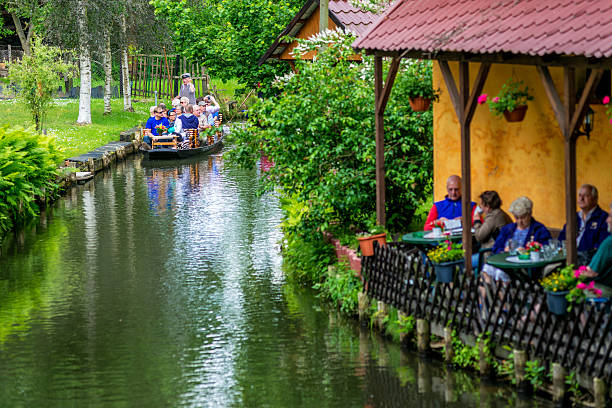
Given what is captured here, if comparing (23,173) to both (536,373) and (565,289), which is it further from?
(565,289)

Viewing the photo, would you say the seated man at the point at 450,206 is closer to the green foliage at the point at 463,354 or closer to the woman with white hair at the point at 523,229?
the woman with white hair at the point at 523,229

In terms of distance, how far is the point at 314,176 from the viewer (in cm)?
1545

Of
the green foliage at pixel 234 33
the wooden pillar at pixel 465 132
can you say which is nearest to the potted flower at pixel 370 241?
the wooden pillar at pixel 465 132

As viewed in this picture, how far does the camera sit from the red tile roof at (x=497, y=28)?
10008 mm

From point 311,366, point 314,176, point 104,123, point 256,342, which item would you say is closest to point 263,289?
point 314,176

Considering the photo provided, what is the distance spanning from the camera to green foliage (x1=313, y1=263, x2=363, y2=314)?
44.9 feet

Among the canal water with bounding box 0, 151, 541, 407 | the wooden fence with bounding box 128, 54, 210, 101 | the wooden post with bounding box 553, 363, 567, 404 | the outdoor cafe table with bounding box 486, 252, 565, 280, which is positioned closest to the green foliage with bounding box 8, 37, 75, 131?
the canal water with bounding box 0, 151, 541, 407

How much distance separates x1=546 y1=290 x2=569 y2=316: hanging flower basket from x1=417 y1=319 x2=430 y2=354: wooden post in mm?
2174

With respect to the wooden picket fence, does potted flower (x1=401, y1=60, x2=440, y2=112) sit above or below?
above

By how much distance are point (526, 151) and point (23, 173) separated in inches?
429

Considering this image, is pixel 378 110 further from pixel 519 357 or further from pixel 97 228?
pixel 97 228

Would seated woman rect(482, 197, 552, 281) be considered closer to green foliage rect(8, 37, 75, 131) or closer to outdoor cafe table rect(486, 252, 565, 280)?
outdoor cafe table rect(486, 252, 565, 280)

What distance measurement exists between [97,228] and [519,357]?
12448 mm

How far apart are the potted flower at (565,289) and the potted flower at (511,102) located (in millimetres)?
3100
